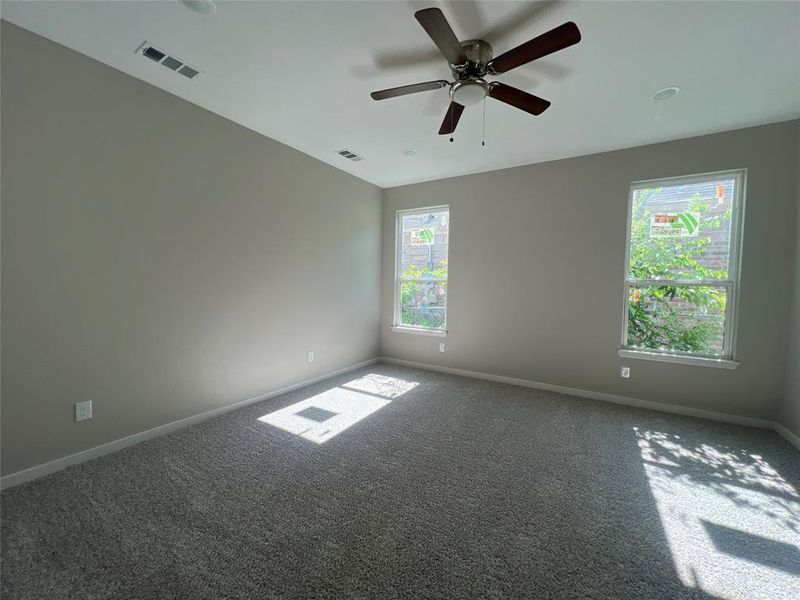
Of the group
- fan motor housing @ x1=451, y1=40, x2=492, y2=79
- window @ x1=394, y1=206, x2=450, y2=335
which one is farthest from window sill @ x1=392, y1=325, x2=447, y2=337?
fan motor housing @ x1=451, y1=40, x2=492, y2=79

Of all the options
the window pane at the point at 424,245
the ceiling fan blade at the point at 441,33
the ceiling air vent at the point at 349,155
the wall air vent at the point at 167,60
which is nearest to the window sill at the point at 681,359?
the window pane at the point at 424,245

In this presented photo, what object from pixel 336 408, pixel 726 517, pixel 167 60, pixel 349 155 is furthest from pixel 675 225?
pixel 167 60

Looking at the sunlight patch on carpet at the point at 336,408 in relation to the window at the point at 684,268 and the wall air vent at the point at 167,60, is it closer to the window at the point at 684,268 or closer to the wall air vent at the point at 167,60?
the window at the point at 684,268

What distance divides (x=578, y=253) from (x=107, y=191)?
425 centimetres

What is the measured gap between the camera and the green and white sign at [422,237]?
452 centimetres

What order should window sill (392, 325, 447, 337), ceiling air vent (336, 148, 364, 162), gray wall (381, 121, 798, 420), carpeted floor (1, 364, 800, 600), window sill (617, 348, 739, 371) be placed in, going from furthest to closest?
1. window sill (392, 325, 447, 337)
2. ceiling air vent (336, 148, 364, 162)
3. window sill (617, 348, 739, 371)
4. gray wall (381, 121, 798, 420)
5. carpeted floor (1, 364, 800, 600)

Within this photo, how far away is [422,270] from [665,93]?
3032 millimetres

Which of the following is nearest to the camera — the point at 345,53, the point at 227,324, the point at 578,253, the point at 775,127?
the point at 345,53

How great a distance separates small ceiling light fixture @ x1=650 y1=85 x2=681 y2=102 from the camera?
223 centimetres

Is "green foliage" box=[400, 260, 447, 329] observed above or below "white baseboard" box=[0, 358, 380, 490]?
above

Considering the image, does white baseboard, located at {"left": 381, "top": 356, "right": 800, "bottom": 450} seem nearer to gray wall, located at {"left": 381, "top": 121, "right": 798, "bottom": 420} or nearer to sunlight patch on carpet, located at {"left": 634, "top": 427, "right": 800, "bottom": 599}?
gray wall, located at {"left": 381, "top": 121, "right": 798, "bottom": 420}

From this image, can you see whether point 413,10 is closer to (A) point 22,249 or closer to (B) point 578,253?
(A) point 22,249

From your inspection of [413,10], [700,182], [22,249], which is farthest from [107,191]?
[700,182]

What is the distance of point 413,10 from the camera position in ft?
5.49
